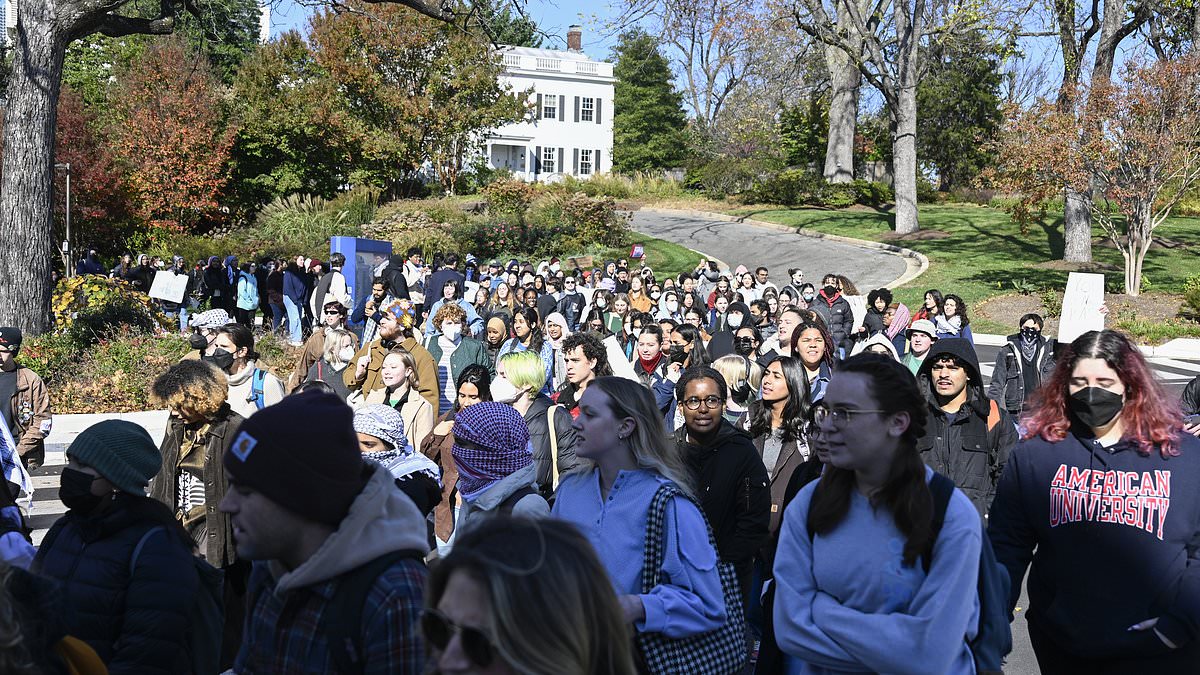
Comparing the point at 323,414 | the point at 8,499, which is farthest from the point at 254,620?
the point at 8,499

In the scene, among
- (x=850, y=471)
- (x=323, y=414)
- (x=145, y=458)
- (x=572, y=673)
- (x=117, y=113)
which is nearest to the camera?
(x=572, y=673)

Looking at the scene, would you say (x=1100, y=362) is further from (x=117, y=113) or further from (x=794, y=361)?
(x=117, y=113)

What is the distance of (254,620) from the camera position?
2812 millimetres

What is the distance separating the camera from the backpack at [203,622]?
142 inches

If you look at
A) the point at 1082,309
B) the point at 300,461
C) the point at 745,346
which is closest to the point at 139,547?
the point at 300,461

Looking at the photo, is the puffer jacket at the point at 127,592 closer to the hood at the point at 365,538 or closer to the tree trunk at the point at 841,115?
the hood at the point at 365,538

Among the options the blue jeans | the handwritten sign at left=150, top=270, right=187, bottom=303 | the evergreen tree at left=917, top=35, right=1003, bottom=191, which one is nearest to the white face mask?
the blue jeans

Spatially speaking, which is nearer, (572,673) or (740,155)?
(572,673)

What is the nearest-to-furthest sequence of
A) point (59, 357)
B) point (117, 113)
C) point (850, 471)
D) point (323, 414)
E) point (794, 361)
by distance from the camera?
point (323, 414) → point (850, 471) → point (794, 361) → point (59, 357) → point (117, 113)

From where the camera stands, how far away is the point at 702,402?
5.98 m

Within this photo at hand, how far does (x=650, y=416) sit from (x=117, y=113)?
127ft

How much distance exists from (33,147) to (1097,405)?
1461 centimetres

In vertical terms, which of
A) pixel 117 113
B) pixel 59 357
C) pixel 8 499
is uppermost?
pixel 117 113

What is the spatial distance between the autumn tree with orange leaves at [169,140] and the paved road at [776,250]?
664 inches
